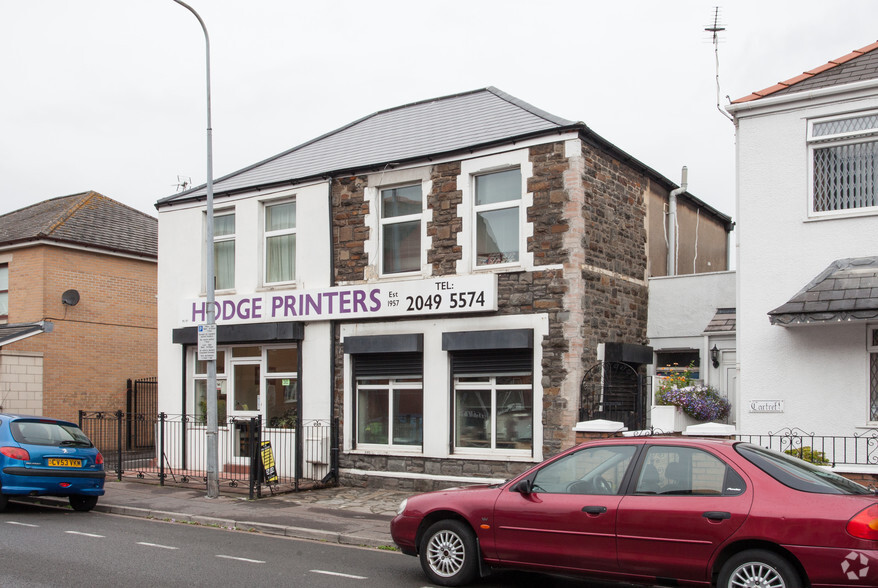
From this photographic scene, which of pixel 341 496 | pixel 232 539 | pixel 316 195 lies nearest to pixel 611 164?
pixel 316 195

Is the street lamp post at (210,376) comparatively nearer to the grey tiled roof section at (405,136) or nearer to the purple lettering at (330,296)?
the purple lettering at (330,296)

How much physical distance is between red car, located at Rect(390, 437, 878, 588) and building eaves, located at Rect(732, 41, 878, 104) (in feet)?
23.1

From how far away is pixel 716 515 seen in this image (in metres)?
6.70

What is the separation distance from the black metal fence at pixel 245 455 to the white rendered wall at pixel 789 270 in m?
7.48

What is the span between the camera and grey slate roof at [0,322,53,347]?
20.9 meters

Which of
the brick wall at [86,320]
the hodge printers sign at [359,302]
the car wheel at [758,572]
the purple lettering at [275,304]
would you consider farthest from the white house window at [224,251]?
the car wheel at [758,572]

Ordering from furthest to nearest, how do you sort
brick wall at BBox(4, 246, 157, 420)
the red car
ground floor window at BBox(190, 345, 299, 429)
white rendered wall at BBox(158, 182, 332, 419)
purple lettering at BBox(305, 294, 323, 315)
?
brick wall at BBox(4, 246, 157, 420), ground floor window at BBox(190, 345, 299, 429), white rendered wall at BBox(158, 182, 332, 419), purple lettering at BBox(305, 294, 323, 315), the red car

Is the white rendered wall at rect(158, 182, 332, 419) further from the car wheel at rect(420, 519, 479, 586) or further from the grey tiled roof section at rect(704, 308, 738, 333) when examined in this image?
the car wheel at rect(420, 519, 479, 586)

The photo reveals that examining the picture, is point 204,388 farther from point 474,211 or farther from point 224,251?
point 474,211

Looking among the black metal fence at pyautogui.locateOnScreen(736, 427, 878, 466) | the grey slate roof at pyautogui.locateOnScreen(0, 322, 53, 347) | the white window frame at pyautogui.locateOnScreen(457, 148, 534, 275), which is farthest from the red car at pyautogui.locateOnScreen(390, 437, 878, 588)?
the grey slate roof at pyautogui.locateOnScreen(0, 322, 53, 347)

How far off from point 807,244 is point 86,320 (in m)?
18.3

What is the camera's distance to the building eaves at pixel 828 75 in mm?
12156

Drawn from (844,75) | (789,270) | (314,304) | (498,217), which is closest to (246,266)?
(314,304)

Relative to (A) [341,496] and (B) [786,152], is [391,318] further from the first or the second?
(B) [786,152]
